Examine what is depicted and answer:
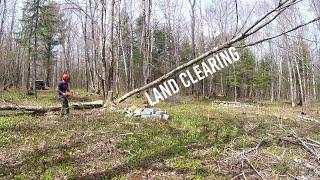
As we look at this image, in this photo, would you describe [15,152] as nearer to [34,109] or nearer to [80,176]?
[80,176]

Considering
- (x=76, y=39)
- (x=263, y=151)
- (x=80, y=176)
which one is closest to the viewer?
(x=80, y=176)

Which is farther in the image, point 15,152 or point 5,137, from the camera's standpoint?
point 5,137

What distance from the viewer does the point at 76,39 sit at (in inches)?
2756

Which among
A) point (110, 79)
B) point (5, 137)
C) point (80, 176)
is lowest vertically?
point (80, 176)

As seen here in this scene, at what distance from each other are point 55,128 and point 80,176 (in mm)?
3756

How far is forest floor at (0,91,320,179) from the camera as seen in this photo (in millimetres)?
7957

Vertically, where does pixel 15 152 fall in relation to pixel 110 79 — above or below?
below

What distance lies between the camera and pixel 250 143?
10578 millimetres

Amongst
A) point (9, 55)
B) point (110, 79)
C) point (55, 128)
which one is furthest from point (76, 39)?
point (55, 128)

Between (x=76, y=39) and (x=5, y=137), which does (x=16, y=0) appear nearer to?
(x=76, y=39)

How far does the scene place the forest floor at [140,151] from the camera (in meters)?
7.96

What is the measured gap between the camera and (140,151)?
9.28 metres

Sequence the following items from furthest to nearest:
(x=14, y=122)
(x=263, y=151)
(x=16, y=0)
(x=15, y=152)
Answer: (x=16, y=0), (x=14, y=122), (x=263, y=151), (x=15, y=152)

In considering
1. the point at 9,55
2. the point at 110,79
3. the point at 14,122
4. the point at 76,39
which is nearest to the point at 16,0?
the point at 9,55
